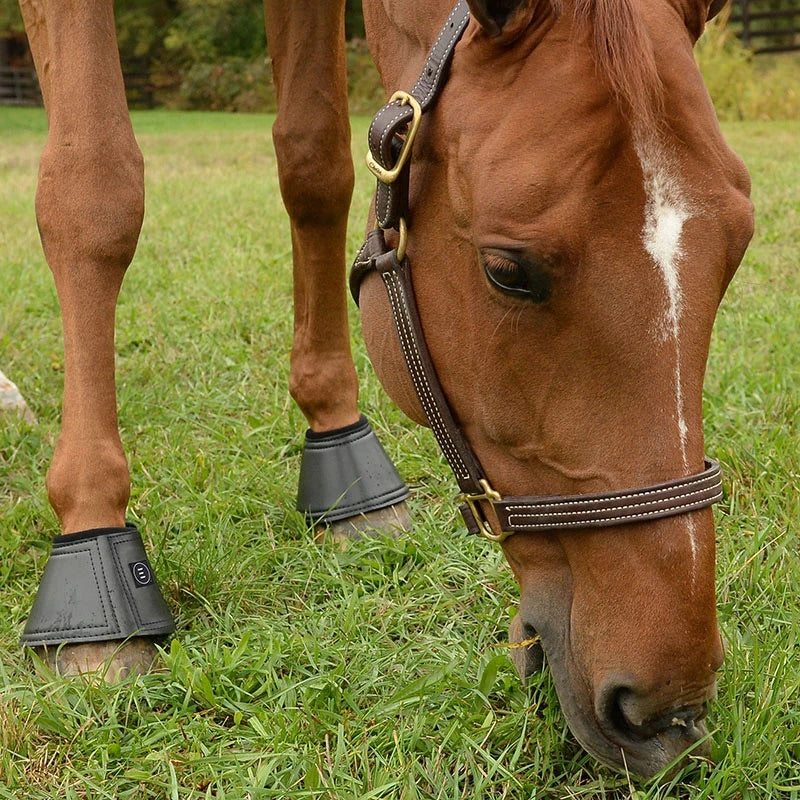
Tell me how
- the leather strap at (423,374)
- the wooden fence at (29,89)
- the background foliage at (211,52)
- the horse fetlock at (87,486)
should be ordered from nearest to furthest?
the leather strap at (423,374), the horse fetlock at (87,486), the background foliage at (211,52), the wooden fence at (29,89)

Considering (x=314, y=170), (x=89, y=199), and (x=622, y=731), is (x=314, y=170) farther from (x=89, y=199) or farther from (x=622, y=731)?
(x=622, y=731)

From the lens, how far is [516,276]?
4.97 feet

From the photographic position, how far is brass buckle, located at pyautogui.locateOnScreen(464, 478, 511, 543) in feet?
5.54

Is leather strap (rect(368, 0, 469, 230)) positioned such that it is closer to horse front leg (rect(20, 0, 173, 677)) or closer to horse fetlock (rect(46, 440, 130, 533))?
horse front leg (rect(20, 0, 173, 677))

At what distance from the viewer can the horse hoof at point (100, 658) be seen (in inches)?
80.7

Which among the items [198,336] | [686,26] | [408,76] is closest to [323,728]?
[408,76]

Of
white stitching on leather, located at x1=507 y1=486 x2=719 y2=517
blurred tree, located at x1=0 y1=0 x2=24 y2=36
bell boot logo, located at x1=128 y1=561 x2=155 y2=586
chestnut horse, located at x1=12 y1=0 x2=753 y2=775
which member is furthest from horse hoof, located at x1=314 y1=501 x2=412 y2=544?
blurred tree, located at x1=0 y1=0 x2=24 y2=36

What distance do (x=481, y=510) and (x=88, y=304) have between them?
105cm

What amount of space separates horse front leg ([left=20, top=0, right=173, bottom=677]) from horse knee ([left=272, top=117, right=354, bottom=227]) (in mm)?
605

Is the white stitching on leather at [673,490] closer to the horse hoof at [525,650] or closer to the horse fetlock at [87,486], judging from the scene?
the horse hoof at [525,650]

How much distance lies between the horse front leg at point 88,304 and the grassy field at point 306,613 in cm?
15

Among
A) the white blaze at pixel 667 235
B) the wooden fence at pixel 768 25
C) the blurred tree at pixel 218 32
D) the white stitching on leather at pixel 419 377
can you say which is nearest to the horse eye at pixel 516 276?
the white blaze at pixel 667 235

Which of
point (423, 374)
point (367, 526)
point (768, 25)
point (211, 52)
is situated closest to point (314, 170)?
point (367, 526)

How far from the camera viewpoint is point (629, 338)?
145 cm
